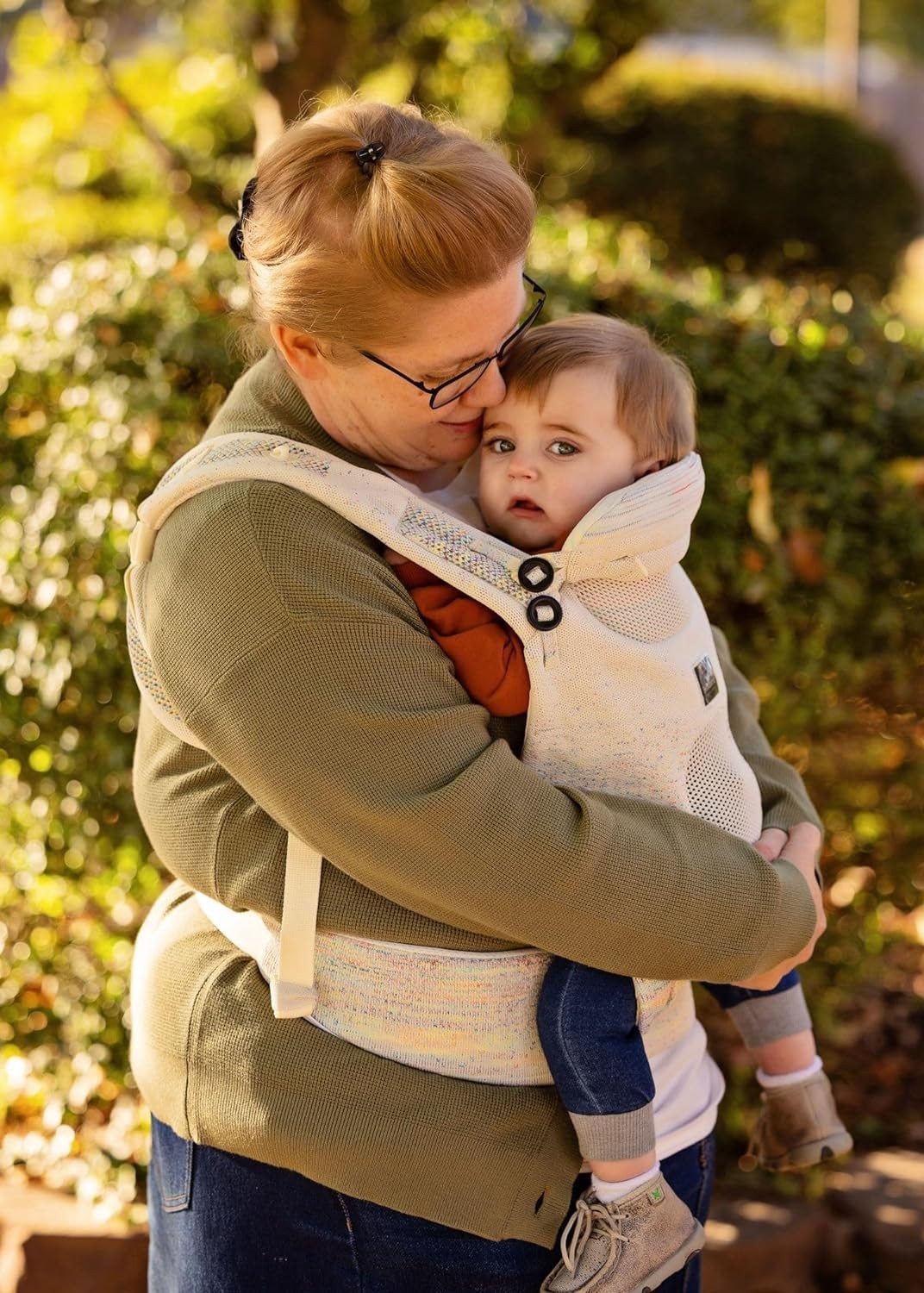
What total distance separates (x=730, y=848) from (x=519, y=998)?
32 cm

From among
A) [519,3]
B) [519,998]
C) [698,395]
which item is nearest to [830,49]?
[519,3]

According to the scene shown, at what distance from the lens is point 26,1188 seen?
3459 millimetres

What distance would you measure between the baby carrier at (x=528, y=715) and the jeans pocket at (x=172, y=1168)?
1.02ft

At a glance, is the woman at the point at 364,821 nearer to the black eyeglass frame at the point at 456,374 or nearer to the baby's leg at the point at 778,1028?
the black eyeglass frame at the point at 456,374

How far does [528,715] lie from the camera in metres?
1.82

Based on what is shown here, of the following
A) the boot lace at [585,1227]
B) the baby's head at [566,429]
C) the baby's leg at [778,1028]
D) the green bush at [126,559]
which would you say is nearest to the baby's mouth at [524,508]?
the baby's head at [566,429]

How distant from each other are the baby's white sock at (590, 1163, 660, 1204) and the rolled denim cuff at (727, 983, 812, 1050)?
0.44m

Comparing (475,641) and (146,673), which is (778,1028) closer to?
(475,641)

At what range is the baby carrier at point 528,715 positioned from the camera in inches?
69.3

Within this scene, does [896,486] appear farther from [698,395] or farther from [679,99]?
[679,99]

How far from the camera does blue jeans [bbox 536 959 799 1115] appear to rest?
5.80 ft

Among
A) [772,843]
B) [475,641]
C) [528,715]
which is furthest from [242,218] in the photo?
[772,843]

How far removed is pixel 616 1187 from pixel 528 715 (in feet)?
1.99

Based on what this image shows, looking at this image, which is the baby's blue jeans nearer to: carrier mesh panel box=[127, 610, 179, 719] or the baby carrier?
the baby carrier
